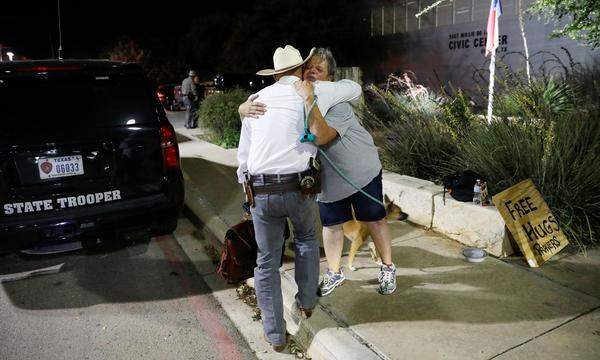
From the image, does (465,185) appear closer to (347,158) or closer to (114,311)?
(347,158)

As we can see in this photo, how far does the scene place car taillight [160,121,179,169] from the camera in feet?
14.0

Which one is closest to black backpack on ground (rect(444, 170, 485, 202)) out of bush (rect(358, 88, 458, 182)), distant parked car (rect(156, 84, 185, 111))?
bush (rect(358, 88, 458, 182))

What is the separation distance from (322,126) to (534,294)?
2.02 meters

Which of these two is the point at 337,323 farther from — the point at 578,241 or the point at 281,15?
the point at 281,15

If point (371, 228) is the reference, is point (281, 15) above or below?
above

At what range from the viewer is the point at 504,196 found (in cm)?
395

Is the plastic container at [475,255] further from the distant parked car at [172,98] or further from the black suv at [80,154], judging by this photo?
the distant parked car at [172,98]

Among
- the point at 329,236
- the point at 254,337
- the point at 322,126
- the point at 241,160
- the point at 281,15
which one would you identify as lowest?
the point at 254,337

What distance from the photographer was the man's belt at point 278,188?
8.91 feet

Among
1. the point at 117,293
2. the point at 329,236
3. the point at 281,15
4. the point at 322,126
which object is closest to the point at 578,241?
the point at 329,236

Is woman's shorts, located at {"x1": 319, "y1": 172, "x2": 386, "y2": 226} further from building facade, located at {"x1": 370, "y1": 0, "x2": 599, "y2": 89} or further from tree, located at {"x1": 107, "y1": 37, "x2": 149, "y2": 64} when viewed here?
tree, located at {"x1": 107, "y1": 37, "x2": 149, "y2": 64}

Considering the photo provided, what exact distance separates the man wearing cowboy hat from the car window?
1.68 metres

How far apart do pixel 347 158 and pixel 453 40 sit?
24.2m

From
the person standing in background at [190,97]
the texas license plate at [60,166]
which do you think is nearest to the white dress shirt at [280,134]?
the texas license plate at [60,166]
